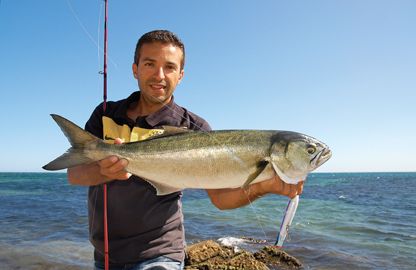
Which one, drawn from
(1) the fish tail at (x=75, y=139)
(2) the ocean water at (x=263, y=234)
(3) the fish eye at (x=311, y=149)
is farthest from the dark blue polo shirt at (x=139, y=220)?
(2) the ocean water at (x=263, y=234)

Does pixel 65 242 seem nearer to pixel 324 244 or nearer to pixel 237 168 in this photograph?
pixel 324 244

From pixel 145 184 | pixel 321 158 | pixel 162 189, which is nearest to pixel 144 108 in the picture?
pixel 145 184

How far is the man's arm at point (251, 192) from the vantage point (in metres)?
3.67

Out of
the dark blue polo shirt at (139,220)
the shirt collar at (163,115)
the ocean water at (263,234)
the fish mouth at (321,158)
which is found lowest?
the ocean water at (263,234)

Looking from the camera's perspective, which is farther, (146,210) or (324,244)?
(324,244)

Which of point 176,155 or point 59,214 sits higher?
point 176,155

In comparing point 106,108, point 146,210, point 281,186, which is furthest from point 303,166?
point 106,108

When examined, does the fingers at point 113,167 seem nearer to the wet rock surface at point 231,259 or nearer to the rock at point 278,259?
the wet rock surface at point 231,259

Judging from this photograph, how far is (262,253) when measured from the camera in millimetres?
10844

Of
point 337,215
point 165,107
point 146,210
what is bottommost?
point 337,215

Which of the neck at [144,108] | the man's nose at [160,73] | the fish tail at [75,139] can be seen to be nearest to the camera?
the fish tail at [75,139]

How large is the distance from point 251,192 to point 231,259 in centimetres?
639

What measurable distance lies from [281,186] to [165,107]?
1596 millimetres

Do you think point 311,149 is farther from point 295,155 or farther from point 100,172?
point 100,172
